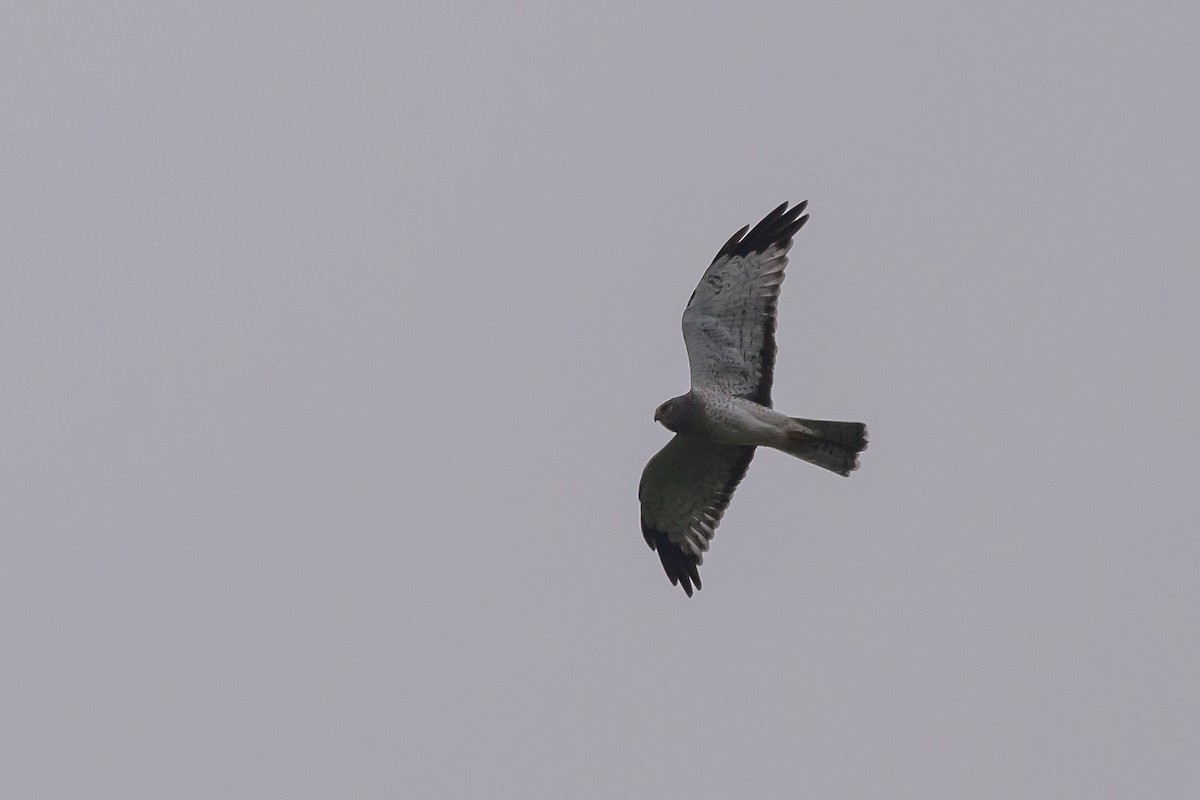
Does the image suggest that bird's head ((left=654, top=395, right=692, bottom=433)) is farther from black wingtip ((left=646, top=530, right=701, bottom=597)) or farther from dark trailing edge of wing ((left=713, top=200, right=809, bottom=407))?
black wingtip ((left=646, top=530, right=701, bottom=597))

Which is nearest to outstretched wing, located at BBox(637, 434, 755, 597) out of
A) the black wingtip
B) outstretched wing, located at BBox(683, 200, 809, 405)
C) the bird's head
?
the black wingtip

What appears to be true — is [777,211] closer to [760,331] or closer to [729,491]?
[760,331]

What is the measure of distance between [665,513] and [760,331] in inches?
82.8

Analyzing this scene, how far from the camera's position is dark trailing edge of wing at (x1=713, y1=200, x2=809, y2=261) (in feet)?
43.0

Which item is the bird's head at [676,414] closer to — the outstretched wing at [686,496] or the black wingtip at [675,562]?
the outstretched wing at [686,496]

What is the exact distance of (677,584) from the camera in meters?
14.7

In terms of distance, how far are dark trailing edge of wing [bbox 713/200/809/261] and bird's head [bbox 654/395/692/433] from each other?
1115mm

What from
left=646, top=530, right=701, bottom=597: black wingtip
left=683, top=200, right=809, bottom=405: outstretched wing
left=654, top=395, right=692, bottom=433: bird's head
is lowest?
left=646, top=530, right=701, bottom=597: black wingtip

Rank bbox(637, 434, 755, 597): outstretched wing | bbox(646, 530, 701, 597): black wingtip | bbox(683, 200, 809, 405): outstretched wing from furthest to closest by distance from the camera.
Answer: bbox(646, 530, 701, 597): black wingtip, bbox(637, 434, 755, 597): outstretched wing, bbox(683, 200, 809, 405): outstretched wing

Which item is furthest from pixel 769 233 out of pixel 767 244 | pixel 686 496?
pixel 686 496

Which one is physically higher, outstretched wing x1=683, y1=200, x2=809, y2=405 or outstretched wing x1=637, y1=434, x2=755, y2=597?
outstretched wing x1=683, y1=200, x2=809, y2=405

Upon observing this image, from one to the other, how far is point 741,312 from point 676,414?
2.94 feet

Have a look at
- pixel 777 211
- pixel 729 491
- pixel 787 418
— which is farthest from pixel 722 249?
pixel 729 491

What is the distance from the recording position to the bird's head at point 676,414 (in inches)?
520
